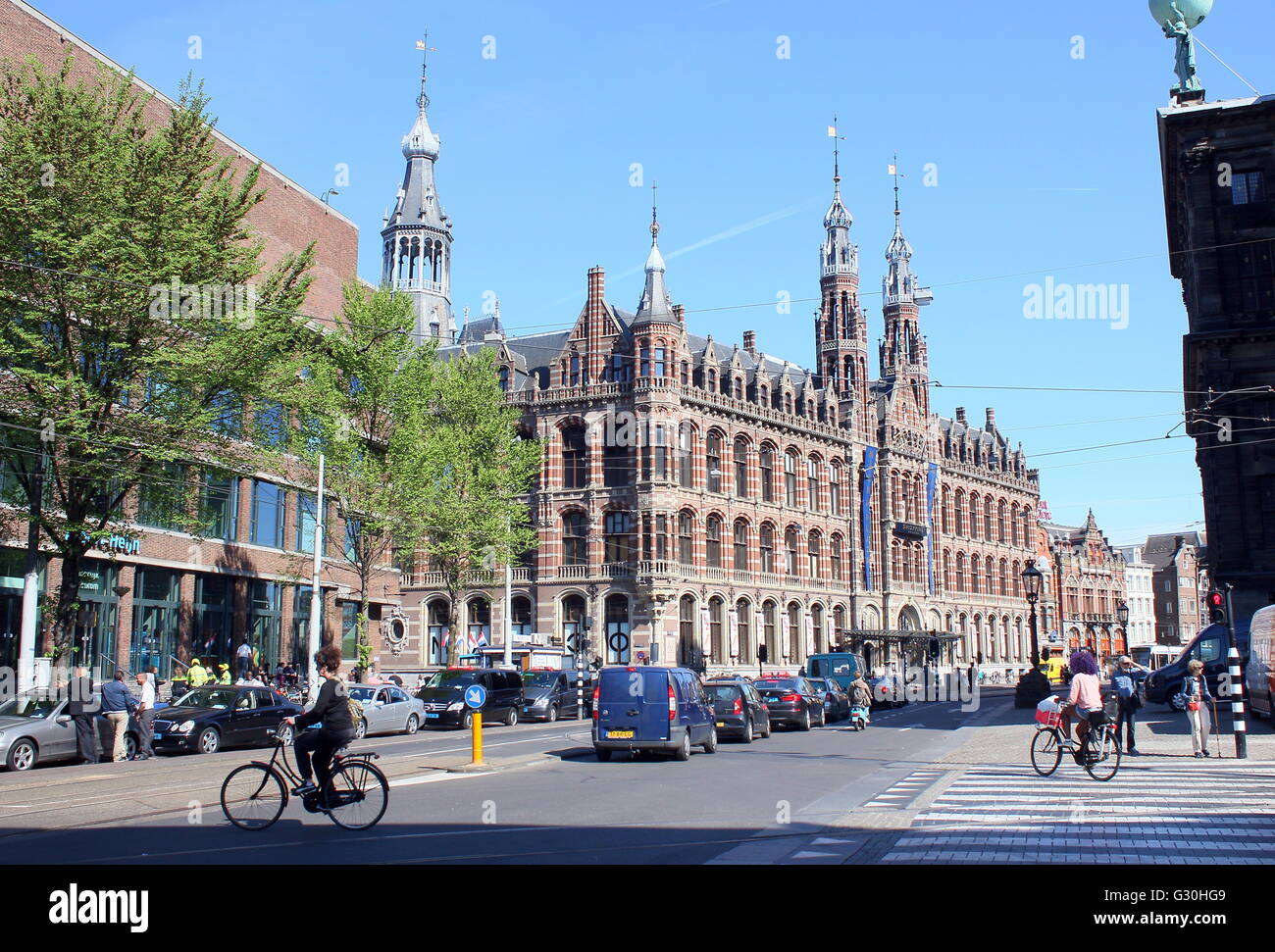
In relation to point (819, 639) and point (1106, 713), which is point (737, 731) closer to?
point (1106, 713)

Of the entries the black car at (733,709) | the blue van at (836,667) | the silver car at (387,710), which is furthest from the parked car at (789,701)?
the blue van at (836,667)

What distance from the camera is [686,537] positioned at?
2212 inches

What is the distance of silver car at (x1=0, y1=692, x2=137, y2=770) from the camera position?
65.4 ft

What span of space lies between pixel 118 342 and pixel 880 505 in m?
56.1

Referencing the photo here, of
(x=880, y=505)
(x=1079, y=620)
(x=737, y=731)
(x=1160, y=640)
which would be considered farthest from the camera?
(x=1160, y=640)

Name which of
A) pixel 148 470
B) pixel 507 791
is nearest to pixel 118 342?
pixel 148 470

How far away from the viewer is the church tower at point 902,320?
81.7 metres

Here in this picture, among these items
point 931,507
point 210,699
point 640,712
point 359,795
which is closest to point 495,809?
point 359,795

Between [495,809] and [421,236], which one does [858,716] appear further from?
[421,236]

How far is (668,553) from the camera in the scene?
177ft

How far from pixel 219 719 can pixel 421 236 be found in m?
72.6

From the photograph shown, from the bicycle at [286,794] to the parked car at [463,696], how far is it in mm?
20040

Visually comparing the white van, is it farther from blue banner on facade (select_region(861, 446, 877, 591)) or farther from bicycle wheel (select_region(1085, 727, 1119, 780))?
blue banner on facade (select_region(861, 446, 877, 591))

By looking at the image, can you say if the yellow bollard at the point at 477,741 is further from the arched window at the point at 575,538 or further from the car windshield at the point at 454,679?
the arched window at the point at 575,538
